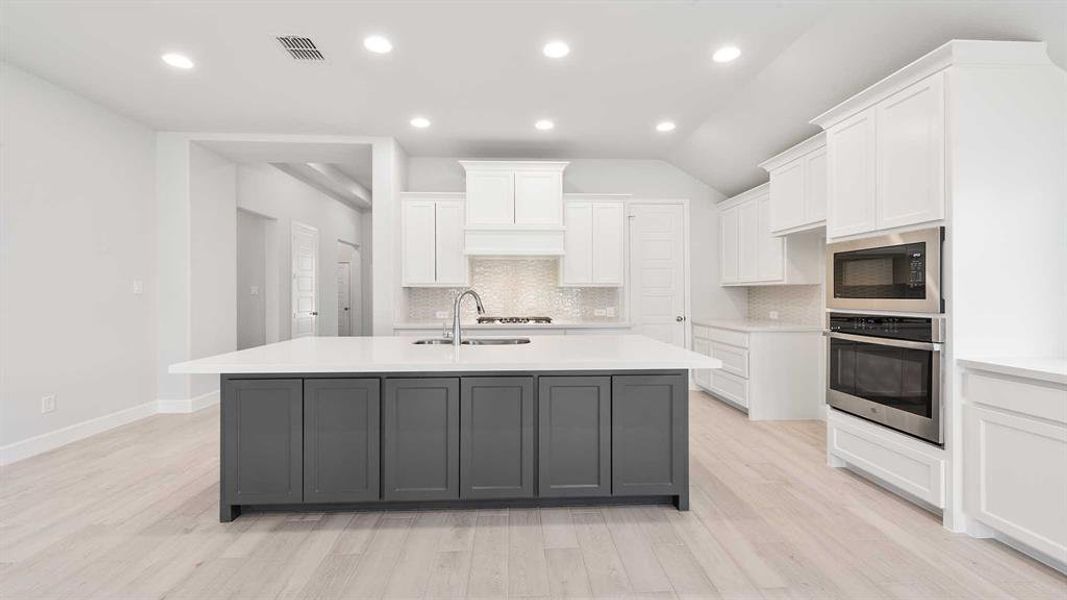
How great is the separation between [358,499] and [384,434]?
1.16 ft

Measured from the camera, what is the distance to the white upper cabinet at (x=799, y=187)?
3.76 metres

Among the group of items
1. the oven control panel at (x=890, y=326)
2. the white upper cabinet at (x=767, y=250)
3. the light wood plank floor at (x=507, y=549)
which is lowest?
the light wood plank floor at (x=507, y=549)

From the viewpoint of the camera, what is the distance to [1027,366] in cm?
203

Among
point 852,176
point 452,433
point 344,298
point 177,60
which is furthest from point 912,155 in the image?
point 344,298

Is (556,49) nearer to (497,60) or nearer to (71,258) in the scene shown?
(497,60)

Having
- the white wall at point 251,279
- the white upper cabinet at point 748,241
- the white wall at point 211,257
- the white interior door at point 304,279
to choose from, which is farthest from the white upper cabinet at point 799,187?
the white interior door at point 304,279

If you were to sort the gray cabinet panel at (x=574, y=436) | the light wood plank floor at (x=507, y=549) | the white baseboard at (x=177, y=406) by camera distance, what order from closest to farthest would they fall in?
the light wood plank floor at (x=507, y=549), the gray cabinet panel at (x=574, y=436), the white baseboard at (x=177, y=406)

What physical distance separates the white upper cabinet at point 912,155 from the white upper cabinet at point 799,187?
3.33ft

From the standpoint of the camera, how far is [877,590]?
1864mm

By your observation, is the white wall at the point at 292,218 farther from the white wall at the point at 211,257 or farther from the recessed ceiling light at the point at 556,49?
the recessed ceiling light at the point at 556,49

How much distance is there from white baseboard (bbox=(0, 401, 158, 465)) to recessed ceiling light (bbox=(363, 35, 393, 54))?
363 centimetres

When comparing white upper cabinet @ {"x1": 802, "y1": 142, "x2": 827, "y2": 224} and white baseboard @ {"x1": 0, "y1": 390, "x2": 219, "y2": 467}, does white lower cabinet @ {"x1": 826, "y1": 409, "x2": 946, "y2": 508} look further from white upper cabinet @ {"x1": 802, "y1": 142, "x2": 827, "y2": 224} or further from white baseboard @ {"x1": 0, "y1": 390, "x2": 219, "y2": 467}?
white baseboard @ {"x1": 0, "y1": 390, "x2": 219, "y2": 467}

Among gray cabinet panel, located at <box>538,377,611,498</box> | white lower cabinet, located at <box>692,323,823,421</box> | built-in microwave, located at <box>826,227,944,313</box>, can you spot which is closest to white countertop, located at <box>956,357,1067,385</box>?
built-in microwave, located at <box>826,227,944,313</box>

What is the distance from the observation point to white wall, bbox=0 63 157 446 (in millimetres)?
3369
